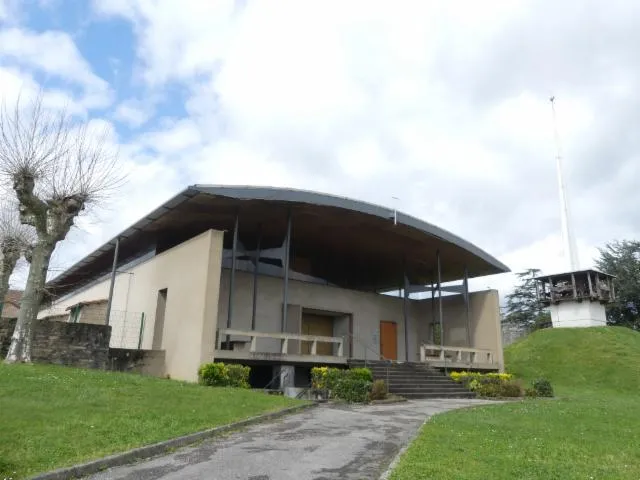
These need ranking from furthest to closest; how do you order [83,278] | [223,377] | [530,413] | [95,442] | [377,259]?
[83,278], [377,259], [223,377], [530,413], [95,442]

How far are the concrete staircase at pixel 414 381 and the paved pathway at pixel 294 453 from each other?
19.5 ft

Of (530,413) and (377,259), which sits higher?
(377,259)

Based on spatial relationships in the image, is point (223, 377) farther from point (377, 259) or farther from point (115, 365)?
point (377, 259)

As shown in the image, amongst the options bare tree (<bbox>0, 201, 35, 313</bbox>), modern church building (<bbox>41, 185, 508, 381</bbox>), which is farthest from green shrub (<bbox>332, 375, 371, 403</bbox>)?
bare tree (<bbox>0, 201, 35, 313</bbox>)

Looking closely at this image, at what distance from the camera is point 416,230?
21.0m

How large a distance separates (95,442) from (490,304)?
2138 cm

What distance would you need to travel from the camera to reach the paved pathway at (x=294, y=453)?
597cm

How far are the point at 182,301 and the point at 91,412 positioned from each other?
26.6 ft

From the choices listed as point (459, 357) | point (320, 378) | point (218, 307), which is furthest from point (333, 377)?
point (459, 357)

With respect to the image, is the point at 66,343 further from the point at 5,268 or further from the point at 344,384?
the point at 344,384

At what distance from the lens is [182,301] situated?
1650cm

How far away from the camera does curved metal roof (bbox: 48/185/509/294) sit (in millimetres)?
17094

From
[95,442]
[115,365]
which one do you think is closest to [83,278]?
[115,365]

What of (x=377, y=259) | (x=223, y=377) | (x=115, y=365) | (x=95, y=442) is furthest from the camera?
(x=377, y=259)
